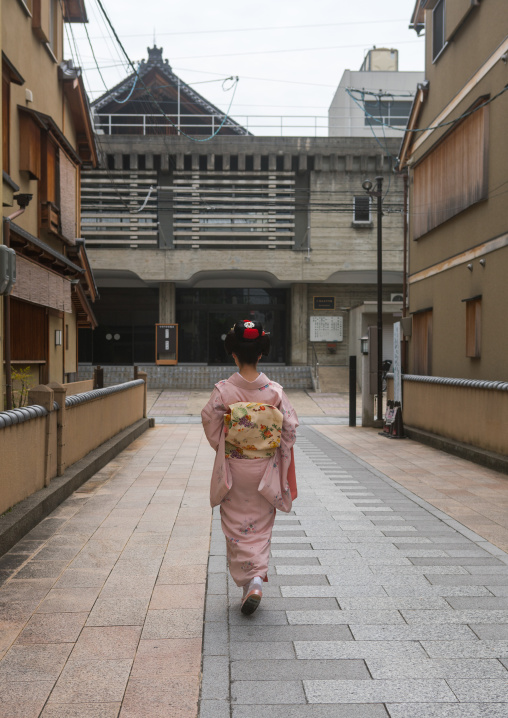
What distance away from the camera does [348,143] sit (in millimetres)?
32094

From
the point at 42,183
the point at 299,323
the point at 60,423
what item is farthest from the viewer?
the point at 299,323

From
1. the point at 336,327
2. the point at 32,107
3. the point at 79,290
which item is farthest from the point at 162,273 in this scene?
the point at 32,107

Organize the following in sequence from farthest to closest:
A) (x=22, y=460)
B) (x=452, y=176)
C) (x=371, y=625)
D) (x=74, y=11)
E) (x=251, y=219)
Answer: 1. (x=251, y=219)
2. (x=74, y=11)
3. (x=452, y=176)
4. (x=22, y=460)
5. (x=371, y=625)

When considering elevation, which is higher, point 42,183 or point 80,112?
point 80,112

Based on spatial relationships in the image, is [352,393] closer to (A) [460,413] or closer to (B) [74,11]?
(A) [460,413]

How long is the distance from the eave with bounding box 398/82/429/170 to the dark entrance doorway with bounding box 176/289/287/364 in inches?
668

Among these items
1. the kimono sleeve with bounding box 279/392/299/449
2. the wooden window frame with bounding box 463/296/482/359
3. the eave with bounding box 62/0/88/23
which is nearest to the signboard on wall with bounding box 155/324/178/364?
the eave with bounding box 62/0/88/23

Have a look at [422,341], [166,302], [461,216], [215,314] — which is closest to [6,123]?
[461,216]

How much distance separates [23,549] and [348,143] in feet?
96.3

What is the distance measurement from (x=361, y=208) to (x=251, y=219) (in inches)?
199

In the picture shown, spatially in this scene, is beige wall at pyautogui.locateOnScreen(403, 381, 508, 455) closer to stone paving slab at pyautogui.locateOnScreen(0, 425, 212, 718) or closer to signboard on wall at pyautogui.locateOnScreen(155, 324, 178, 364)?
stone paving slab at pyautogui.locateOnScreen(0, 425, 212, 718)

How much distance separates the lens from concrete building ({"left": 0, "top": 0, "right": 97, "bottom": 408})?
10.8 metres

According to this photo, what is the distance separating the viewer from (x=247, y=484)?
4.46 m

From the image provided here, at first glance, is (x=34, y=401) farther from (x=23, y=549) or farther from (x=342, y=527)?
(x=342, y=527)
